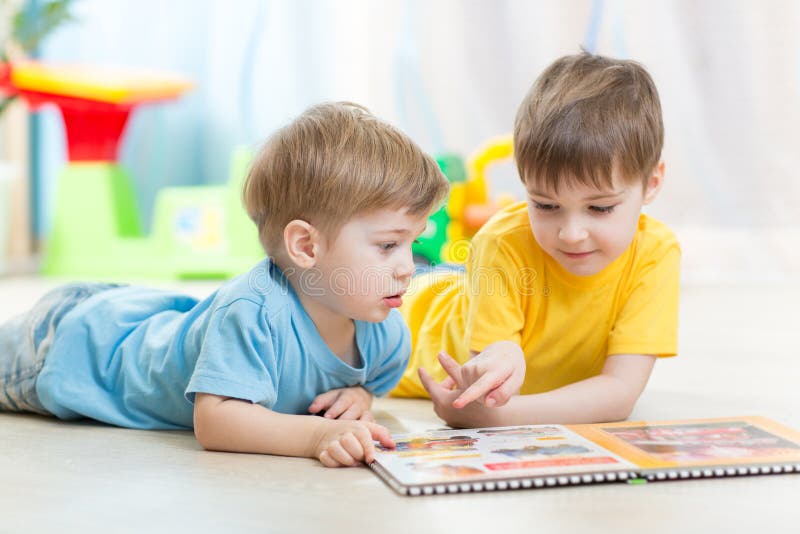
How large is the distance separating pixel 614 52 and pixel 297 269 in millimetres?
1696

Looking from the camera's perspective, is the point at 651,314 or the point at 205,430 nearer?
the point at 205,430

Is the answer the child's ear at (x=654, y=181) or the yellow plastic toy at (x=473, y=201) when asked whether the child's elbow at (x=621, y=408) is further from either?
the yellow plastic toy at (x=473, y=201)

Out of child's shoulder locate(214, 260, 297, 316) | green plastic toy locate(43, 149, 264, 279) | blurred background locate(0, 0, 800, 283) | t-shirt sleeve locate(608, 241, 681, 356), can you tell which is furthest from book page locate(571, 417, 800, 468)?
green plastic toy locate(43, 149, 264, 279)

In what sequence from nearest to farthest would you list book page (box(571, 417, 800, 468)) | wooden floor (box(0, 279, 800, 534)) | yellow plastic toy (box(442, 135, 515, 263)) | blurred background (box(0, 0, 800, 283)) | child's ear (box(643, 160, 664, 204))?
wooden floor (box(0, 279, 800, 534)) < book page (box(571, 417, 800, 468)) < child's ear (box(643, 160, 664, 204)) < yellow plastic toy (box(442, 135, 515, 263)) < blurred background (box(0, 0, 800, 283))

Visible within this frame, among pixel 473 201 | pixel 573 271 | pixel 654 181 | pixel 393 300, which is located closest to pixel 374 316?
pixel 393 300

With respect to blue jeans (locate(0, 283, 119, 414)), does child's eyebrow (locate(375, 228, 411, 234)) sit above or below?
above

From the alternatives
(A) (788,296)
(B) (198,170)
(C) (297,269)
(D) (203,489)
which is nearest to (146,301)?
(C) (297,269)

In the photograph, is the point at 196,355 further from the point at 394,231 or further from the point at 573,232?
the point at 573,232

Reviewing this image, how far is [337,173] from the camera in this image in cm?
98

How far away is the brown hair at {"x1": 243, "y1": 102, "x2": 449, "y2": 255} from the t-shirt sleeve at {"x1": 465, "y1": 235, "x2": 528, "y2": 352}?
0.53ft

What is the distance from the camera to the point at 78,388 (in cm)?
111

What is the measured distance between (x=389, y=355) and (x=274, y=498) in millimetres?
346

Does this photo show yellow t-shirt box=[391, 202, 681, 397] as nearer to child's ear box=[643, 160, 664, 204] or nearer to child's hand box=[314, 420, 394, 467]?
→ child's ear box=[643, 160, 664, 204]

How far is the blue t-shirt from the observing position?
0.96 m
